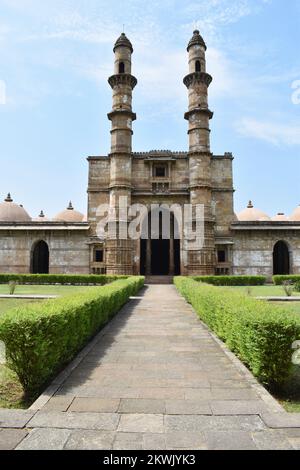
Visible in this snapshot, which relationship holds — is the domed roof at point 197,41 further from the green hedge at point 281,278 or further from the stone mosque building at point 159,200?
the green hedge at point 281,278

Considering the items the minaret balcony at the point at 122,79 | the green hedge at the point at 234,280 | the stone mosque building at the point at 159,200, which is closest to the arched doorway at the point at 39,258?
the stone mosque building at the point at 159,200

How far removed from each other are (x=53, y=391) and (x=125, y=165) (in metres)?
24.9

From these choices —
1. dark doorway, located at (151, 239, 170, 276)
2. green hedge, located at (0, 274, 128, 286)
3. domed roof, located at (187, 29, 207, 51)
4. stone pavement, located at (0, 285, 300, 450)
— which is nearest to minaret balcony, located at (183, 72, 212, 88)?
domed roof, located at (187, 29, 207, 51)

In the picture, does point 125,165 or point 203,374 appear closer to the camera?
point 203,374

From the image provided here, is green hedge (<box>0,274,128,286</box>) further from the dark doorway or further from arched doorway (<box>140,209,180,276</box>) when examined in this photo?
the dark doorway

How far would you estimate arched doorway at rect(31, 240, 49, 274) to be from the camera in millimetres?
31136

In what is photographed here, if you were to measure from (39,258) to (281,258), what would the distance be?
22871 millimetres

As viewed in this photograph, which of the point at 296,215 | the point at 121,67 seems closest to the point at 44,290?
the point at 121,67

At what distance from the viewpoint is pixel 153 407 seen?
4.34 m

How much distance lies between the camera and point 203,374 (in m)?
5.69

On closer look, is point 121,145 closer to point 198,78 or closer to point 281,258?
point 198,78
